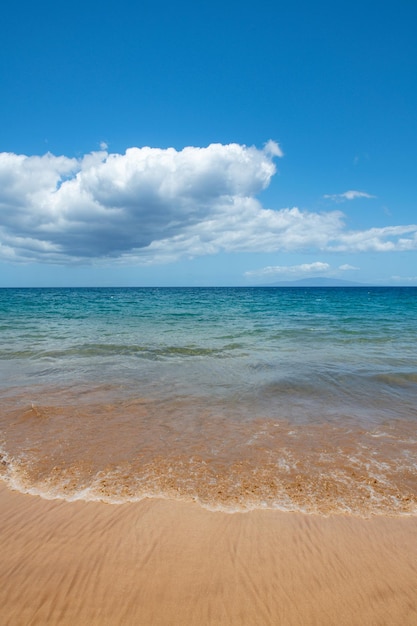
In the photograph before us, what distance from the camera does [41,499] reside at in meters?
4.43

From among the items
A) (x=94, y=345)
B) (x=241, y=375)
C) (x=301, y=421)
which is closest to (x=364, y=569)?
(x=301, y=421)

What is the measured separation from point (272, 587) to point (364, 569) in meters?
1.02

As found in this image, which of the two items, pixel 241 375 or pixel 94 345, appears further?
pixel 94 345

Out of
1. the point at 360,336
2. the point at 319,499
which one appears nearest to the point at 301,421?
the point at 319,499

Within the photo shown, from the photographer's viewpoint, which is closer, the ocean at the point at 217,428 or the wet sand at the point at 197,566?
the wet sand at the point at 197,566

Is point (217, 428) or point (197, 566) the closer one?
point (197, 566)

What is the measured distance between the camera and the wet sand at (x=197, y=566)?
9.43 feet

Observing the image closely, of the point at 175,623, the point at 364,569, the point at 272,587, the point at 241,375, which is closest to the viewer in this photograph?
the point at 175,623

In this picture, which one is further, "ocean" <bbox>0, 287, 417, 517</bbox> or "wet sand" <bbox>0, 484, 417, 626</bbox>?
"ocean" <bbox>0, 287, 417, 517</bbox>

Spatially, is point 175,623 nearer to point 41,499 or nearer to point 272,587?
point 272,587

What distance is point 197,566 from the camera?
10.9ft

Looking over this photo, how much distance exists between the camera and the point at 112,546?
11.7 feet

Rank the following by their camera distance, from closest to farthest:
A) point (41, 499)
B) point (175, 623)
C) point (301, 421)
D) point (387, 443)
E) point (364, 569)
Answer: point (175, 623) < point (364, 569) < point (41, 499) < point (387, 443) < point (301, 421)

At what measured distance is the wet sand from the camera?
9.43 ft
